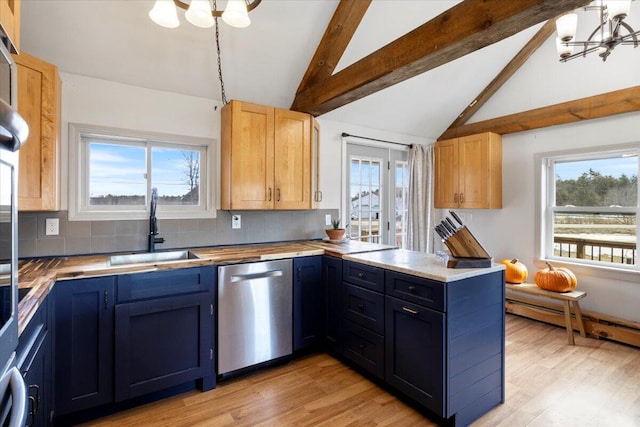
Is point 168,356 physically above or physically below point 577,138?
below

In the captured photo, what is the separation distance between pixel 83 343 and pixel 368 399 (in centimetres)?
181

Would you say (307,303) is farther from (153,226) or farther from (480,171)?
(480,171)

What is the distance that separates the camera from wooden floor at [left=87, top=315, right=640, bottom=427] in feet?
6.57

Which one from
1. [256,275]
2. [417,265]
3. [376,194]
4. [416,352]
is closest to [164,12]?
Result: [256,275]

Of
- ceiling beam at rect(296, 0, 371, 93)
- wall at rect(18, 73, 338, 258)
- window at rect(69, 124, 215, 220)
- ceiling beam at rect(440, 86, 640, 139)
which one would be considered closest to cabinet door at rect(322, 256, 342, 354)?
wall at rect(18, 73, 338, 258)

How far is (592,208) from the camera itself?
11.4 feet

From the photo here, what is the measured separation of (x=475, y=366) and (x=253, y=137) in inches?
92.8

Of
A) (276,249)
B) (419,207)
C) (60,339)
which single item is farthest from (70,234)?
(419,207)

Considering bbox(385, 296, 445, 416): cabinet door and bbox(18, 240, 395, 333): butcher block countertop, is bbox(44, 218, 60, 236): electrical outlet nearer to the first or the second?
bbox(18, 240, 395, 333): butcher block countertop

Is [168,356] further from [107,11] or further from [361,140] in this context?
[361,140]

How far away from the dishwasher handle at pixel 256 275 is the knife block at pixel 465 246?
130cm

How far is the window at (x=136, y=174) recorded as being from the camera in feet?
8.18

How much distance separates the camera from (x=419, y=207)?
4.36 meters

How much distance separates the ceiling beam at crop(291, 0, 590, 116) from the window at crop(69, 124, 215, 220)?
1.28 meters
